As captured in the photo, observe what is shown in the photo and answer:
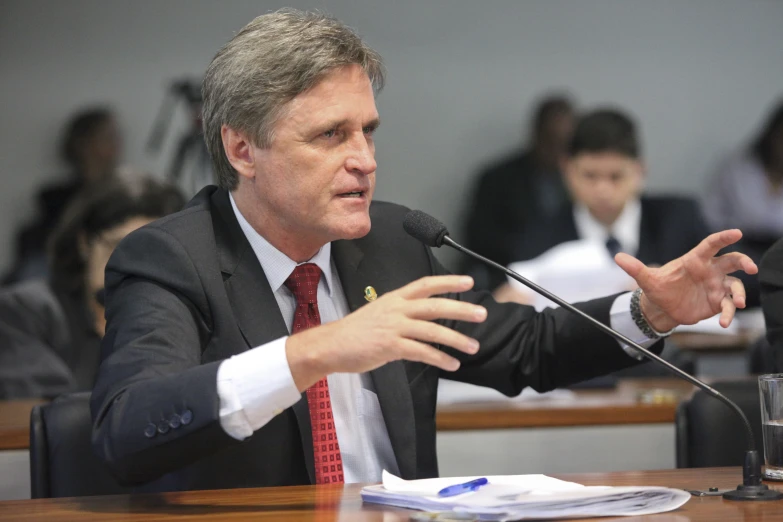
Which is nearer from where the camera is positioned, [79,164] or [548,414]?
[548,414]

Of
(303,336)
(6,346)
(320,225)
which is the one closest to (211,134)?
(320,225)

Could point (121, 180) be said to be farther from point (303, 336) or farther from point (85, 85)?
point (85, 85)

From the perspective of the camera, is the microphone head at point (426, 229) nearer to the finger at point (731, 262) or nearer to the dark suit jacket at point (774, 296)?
the finger at point (731, 262)

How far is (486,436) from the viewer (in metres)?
2.37

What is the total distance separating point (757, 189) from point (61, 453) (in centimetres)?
527

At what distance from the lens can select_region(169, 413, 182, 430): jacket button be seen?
143 cm

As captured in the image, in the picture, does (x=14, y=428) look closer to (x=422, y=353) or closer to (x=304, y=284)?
(x=304, y=284)

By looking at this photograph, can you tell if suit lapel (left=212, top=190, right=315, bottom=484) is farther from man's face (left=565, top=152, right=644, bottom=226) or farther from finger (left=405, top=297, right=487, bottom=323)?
man's face (left=565, top=152, right=644, bottom=226)

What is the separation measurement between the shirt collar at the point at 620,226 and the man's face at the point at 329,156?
3.06m

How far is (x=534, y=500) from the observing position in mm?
1286

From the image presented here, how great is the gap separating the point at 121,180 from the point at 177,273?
1.43 meters

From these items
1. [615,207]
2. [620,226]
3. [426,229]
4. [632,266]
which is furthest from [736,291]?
[620,226]

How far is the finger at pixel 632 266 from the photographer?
5.63 feet

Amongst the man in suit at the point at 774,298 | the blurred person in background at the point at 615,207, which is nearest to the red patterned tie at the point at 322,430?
the man in suit at the point at 774,298
